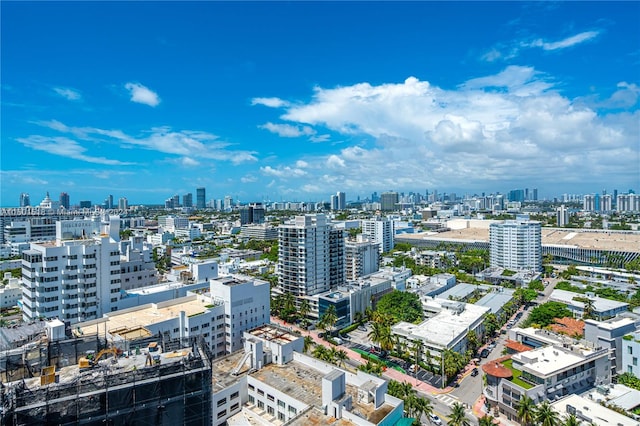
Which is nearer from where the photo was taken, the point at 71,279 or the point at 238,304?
the point at 71,279

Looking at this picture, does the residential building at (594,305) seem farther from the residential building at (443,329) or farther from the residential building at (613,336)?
the residential building at (443,329)

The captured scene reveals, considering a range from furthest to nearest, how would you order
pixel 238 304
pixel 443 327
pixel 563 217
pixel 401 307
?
pixel 563 217 → pixel 401 307 → pixel 443 327 → pixel 238 304

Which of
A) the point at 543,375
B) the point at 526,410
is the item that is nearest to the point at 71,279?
the point at 526,410

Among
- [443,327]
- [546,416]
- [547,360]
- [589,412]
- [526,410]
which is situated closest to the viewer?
[546,416]

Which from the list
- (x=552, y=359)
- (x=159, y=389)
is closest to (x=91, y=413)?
(x=159, y=389)

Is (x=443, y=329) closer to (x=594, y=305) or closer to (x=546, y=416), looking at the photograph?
(x=546, y=416)

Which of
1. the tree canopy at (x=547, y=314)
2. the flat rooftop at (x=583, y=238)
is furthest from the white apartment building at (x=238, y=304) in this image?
the flat rooftop at (x=583, y=238)

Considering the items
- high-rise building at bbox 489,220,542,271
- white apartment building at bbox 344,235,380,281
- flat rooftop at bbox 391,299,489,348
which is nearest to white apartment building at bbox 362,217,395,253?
high-rise building at bbox 489,220,542,271
